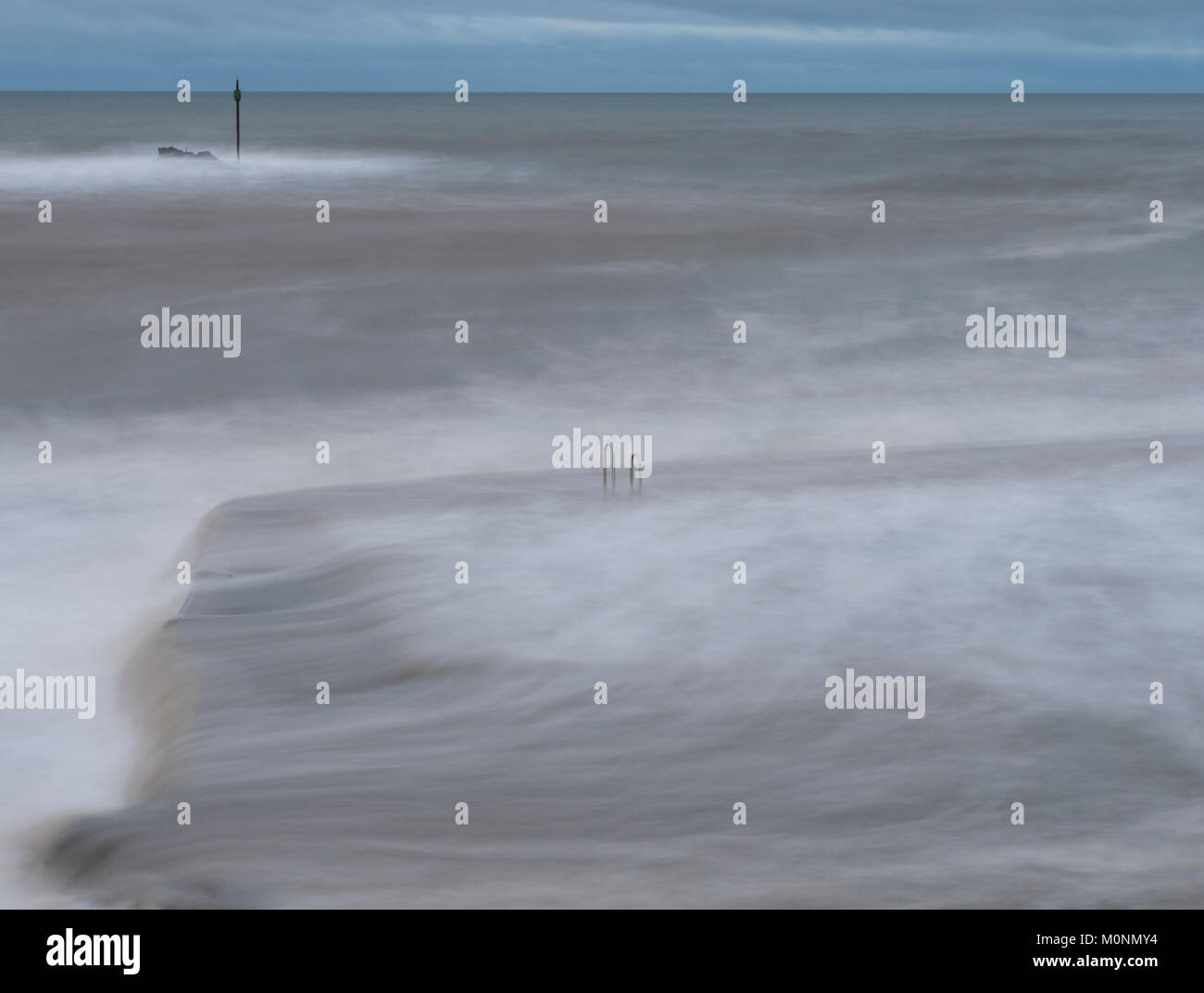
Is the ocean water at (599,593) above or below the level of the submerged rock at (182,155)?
below

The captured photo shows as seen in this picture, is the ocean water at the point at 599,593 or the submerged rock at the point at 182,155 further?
the submerged rock at the point at 182,155

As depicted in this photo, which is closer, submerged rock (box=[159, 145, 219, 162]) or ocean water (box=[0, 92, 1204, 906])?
ocean water (box=[0, 92, 1204, 906])

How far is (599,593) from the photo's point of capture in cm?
568

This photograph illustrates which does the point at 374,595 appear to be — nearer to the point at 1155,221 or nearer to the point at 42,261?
the point at 42,261

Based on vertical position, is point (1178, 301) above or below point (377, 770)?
above

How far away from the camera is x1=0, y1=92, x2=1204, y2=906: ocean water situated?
396 cm

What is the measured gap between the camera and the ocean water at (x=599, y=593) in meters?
3.96

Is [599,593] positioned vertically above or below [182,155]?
below

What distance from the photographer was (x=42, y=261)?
15695mm

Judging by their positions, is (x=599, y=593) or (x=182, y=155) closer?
(x=599, y=593)

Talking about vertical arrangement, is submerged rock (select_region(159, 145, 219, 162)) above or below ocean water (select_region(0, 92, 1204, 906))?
above

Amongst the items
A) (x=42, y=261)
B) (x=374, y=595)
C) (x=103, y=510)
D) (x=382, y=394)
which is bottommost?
(x=374, y=595)

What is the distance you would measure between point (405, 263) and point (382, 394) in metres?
5.85
